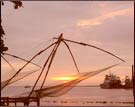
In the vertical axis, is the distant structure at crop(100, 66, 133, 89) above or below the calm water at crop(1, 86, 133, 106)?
above

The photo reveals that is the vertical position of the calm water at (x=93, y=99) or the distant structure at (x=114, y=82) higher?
the distant structure at (x=114, y=82)

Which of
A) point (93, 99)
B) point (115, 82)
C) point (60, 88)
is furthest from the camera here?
point (115, 82)

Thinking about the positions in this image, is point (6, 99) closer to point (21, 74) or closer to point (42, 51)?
point (21, 74)

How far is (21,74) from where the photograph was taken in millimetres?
10188

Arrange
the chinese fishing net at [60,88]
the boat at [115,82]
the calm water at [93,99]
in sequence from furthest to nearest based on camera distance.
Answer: the boat at [115,82] < the calm water at [93,99] < the chinese fishing net at [60,88]

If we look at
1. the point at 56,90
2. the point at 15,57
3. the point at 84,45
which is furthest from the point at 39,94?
the point at 84,45

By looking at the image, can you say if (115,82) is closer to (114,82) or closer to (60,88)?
(114,82)

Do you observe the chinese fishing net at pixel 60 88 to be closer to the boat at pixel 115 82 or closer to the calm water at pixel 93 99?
the calm water at pixel 93 99

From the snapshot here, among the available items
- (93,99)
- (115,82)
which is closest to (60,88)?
(93,99)

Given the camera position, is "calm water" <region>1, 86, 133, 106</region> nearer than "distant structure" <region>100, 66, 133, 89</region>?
Yes

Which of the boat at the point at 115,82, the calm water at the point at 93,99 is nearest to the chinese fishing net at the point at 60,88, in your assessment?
the calm water at the point at 93,99

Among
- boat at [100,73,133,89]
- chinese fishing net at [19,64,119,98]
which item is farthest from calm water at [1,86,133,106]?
chinese fishing net at [19,64,119,98]

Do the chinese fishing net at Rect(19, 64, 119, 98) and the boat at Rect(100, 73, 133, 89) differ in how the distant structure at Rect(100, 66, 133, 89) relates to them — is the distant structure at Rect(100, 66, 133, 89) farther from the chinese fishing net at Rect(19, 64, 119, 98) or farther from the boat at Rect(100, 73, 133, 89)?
the chinese fishing net at Rect(19, 64, 119, 98)

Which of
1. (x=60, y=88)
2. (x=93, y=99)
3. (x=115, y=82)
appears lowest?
(x=60, y=88)
